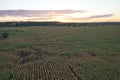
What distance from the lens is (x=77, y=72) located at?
2064cm

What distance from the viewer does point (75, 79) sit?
18.1 metres

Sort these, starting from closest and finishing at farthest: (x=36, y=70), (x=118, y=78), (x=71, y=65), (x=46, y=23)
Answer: (x=118, y=78) → (x=36, y=70) → (x=71, y=65) → (x=46, y=23)

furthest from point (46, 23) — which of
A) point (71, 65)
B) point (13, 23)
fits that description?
point (71, 65)

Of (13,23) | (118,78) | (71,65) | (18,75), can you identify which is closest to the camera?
(118,78)

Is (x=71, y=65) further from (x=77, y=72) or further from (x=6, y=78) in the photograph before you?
(x=6, y=78)

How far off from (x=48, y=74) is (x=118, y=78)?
218 inches

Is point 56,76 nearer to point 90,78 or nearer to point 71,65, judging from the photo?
point 90,78

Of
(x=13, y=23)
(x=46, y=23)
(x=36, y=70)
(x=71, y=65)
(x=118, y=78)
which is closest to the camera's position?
(x=118, y=78)

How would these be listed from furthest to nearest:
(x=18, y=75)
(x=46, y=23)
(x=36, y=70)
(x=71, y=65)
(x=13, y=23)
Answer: (x=46, y=23) < (x=13, y=23) < (x=71, y=65) < (x=36, y=70) < (x=18, y=75)

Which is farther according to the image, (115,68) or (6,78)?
(115,68)

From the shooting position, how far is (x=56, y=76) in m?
19.2

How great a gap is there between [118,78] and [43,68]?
757cm

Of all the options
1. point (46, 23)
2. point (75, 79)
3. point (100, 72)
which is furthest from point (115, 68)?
point (46, 23)

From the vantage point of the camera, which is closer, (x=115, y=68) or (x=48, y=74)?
(x=48, y=74)
